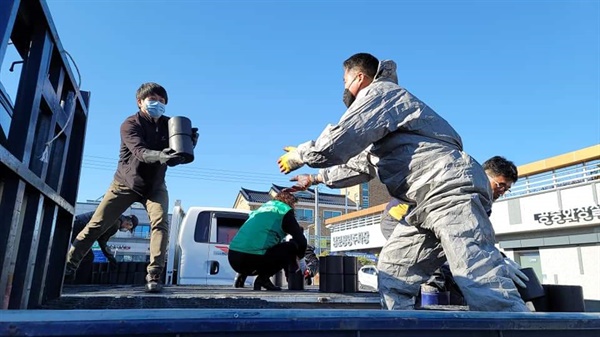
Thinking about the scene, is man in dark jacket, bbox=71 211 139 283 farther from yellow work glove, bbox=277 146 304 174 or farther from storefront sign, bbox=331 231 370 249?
storefront sign, bbox=331 231 370 249

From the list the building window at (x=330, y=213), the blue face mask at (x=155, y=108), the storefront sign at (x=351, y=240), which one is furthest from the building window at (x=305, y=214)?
the blue face mask at (x=155, y=108)

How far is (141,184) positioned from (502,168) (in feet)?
9.55

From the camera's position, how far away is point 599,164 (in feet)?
43.7

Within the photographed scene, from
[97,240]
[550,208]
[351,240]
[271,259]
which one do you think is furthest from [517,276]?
[351,240]

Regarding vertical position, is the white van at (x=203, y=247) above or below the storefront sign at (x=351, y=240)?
below

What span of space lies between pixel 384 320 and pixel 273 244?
11.2ft

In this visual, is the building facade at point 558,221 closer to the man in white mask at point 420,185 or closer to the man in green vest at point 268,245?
the man in green vest at point 268,245

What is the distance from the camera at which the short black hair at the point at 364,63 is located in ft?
8.33

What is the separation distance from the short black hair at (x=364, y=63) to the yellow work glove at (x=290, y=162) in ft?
2.12

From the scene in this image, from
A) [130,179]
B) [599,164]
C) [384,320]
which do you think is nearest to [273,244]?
[130,179]

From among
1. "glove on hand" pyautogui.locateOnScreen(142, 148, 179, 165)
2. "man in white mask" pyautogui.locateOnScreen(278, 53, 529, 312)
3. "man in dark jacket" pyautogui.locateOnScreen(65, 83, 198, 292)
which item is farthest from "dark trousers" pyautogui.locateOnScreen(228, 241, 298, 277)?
"man in white mask" pyautogui.locateOnScreen(278, 53, 529, 312)

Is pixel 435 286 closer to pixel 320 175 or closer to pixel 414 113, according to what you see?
pixel 320 175

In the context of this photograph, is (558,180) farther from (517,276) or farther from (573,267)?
(517,276)

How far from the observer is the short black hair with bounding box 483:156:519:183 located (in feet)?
10.8
